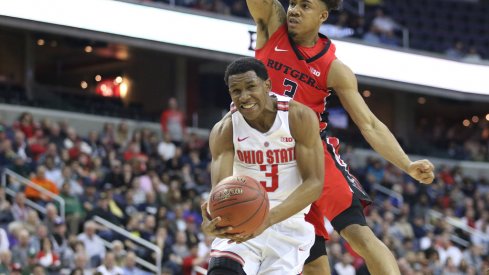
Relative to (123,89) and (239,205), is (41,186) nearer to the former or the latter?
(239,205)

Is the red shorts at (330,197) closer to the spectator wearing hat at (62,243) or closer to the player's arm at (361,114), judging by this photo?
the player's arm at (361,114)

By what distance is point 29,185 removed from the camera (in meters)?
13.7

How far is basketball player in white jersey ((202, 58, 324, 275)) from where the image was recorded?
6133 mm

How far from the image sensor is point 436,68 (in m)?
23.6

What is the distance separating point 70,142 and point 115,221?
2.43 meters

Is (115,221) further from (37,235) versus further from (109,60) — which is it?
(109,60)

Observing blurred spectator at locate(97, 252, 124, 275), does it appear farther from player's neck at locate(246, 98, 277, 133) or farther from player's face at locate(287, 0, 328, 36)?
player's neck at locate(246, 98, 277, 133)

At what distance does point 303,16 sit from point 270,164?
1.27 metres

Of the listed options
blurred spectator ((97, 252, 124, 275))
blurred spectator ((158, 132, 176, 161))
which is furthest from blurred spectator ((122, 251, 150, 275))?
blurred spectator ((158, 132, 176, 161))

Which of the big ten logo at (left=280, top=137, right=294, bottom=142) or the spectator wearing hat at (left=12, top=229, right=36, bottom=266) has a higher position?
the big ten logo at (left=280, top=137, right=294, bottom=142)

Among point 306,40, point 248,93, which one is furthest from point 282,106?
point 306,40

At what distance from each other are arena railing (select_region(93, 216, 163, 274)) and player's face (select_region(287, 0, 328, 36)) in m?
6.67

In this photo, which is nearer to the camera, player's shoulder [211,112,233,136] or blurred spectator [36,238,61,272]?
player's shoulder [211,112,233,136]

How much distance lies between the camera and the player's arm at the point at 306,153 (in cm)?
618
